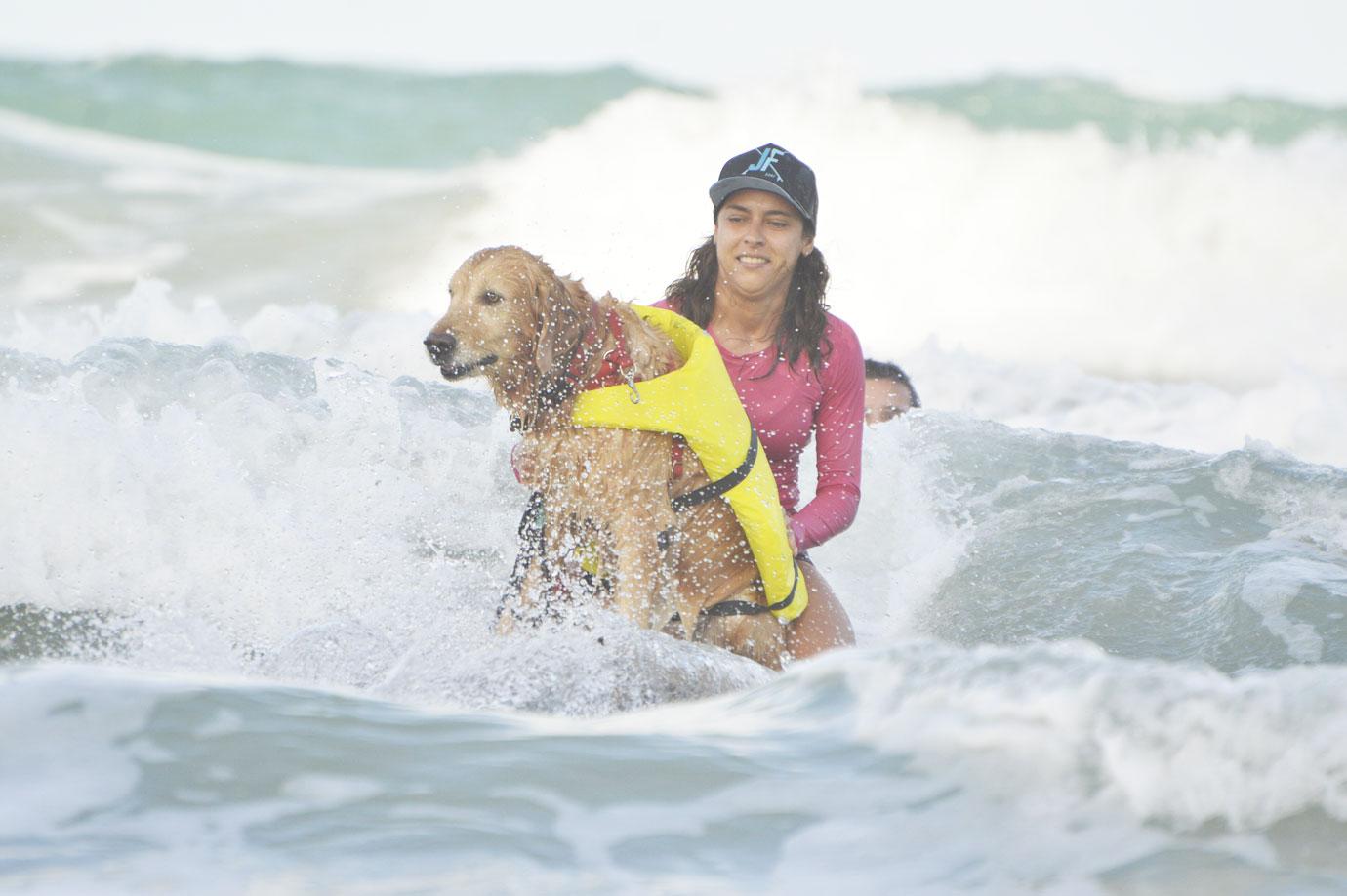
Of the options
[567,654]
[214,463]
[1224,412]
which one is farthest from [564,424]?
[1224,412]

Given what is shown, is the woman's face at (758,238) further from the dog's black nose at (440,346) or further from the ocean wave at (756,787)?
the ocean wave at (756,787)

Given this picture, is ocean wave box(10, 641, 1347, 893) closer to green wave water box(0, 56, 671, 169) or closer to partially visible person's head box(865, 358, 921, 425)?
partially visible person's head box(865, 358, 921, 425)

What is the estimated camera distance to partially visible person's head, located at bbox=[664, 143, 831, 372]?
14.9 ft

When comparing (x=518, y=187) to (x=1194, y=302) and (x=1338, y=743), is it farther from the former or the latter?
(x=1338, y=743)

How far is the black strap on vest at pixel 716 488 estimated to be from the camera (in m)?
4.26

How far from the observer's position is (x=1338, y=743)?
2539 mm

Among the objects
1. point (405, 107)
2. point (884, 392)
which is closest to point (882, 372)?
point (884, 392)

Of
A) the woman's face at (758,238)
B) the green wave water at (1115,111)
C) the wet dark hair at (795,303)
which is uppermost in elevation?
the green wave water at (1115,111)

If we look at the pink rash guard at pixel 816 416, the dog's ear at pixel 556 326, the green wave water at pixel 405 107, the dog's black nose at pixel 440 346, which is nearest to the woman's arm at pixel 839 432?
the pink rash guard at pixel 816 416

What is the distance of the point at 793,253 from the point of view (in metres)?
4.66

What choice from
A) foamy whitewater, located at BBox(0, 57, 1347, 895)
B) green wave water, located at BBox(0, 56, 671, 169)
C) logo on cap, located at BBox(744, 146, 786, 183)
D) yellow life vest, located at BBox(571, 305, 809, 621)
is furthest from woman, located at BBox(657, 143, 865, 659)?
green wave water, located at BBox(0, 56, 671, 169)

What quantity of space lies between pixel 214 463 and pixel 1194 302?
1506 centimetres

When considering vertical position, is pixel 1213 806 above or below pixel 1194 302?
below

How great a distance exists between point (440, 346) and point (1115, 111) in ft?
75.5
